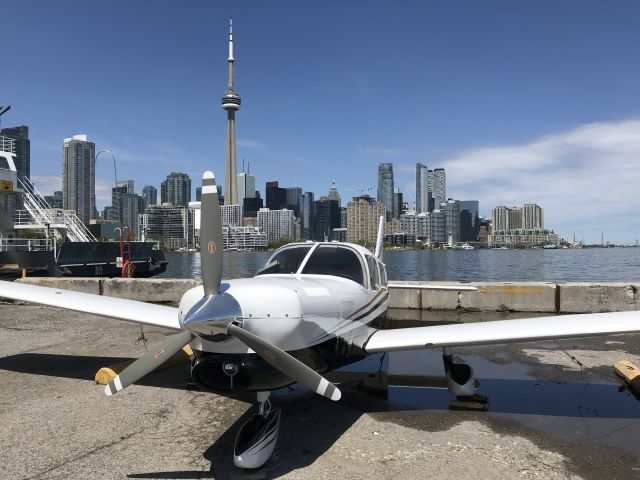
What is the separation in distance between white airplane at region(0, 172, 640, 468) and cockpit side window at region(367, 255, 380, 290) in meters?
0.18

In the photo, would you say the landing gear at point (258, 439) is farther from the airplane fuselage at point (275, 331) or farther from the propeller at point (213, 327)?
the propeller at point (213, 327)

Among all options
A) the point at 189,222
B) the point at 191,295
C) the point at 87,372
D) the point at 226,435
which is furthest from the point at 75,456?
the point at 189,222

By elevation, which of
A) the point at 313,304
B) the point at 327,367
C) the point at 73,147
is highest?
the point at 73,147

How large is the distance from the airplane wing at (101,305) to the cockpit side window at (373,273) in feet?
9.08

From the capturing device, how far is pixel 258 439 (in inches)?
159

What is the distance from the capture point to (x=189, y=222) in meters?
108

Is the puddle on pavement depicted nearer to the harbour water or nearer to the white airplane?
the white airplane

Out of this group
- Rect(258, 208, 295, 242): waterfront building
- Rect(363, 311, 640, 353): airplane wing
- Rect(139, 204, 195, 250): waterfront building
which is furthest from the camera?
Rect(258, 208, 295, 242): waterfront building

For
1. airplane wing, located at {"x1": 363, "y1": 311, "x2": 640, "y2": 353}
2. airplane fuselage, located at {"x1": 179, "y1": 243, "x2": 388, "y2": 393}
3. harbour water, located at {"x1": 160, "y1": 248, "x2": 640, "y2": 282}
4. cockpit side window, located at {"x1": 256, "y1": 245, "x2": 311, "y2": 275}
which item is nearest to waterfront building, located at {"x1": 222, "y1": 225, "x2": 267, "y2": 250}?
harbour water, located at {"x1": 160, "y1": 248, "x2": 640, "y2": 282}

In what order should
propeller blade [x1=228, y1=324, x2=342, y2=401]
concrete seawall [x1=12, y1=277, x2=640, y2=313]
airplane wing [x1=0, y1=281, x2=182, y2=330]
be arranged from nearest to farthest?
propeller blade [x1=228, y1=324, x2=342, y2=401]
airplane wing [x1=0, y1=281, x2=182, y2=330]
concrete seawall [x1=12, y1=277, x2=640, y2=313]

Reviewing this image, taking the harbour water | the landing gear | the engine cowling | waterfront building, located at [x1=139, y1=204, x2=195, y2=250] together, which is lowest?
the harbour water

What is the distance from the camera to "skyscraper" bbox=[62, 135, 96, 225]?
72.2 meters

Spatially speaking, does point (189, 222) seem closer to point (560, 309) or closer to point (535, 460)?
point (560, 309)

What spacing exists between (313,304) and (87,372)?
453 cm
